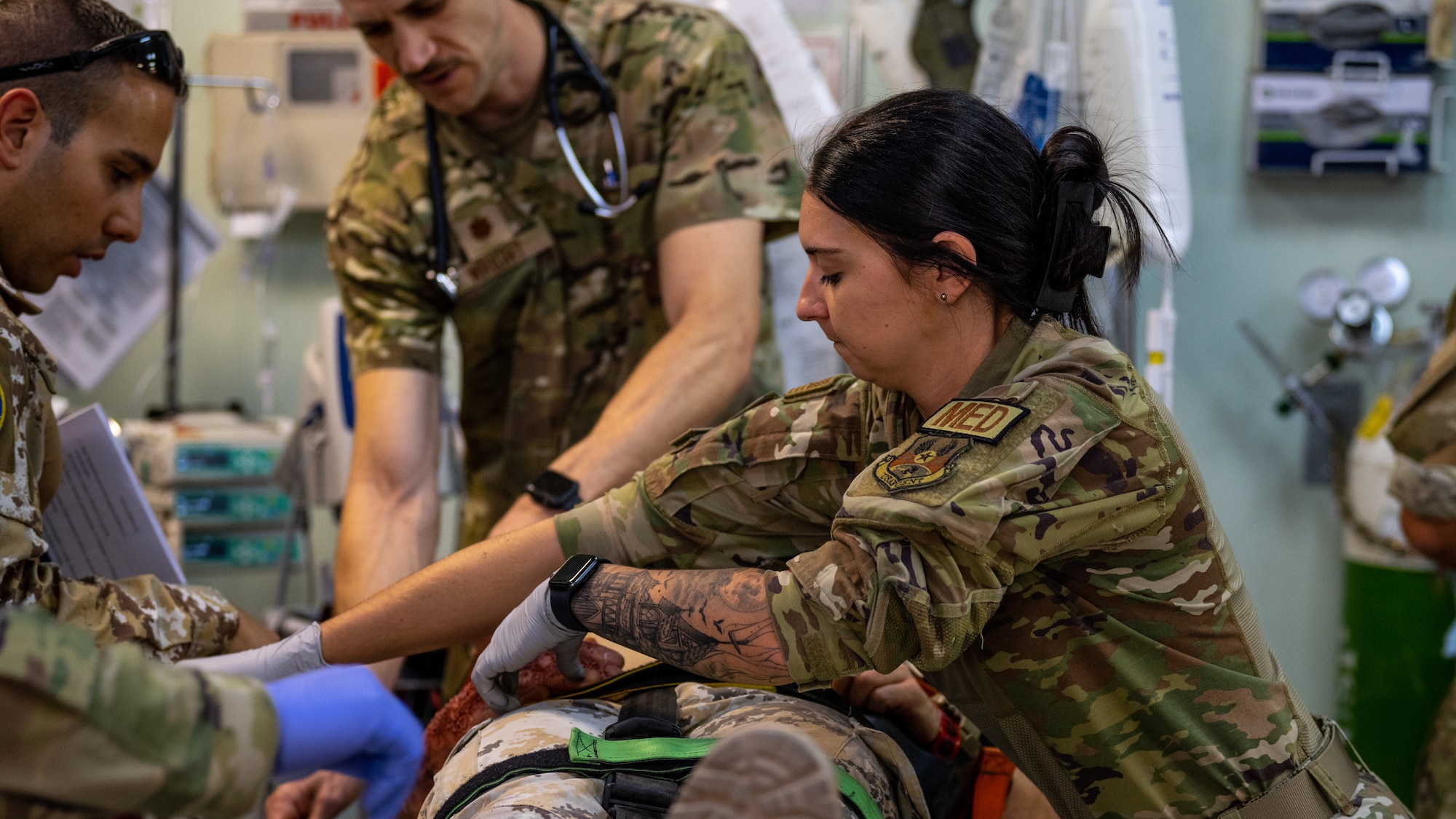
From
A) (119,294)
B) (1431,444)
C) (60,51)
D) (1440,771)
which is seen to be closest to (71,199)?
(60,51)

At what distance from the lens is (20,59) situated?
1.19 m

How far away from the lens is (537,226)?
1.81 m

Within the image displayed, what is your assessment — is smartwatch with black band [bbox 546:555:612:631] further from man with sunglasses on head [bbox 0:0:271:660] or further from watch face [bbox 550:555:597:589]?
man with sunglasses on head [bbox 0:0:271:660]

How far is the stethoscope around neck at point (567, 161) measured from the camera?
177 centimetres

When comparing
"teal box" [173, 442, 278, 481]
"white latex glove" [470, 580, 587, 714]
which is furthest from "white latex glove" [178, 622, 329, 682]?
"teal box" [173, 442, 278, 481]

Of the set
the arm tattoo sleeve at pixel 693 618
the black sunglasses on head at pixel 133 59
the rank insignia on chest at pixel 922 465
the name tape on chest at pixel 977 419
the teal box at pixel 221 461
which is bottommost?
the teal box at pixel 221 461

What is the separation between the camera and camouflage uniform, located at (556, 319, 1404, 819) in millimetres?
951

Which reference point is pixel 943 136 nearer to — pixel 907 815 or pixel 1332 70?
pixel 907 815

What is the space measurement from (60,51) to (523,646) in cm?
74

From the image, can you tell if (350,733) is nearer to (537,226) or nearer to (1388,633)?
(537,226)

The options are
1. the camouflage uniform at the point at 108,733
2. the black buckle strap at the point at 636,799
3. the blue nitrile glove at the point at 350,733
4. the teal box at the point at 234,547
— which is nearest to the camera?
the camouflage uniform at the point at 108,733

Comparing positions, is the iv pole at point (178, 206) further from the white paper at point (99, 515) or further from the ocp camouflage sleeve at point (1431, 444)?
the ocp camouflage sleeve at point (1431, 444)

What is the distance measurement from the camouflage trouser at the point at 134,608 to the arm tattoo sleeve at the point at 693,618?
0.44m

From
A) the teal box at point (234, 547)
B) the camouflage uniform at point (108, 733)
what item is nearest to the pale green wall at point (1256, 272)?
the teal box at point (234, 547)
